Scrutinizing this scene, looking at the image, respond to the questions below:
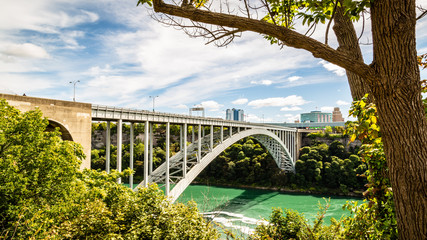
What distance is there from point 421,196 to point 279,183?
33879 millimetres

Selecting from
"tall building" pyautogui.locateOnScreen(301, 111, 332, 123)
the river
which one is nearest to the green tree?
the river

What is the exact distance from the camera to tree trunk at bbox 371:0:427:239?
1859mm

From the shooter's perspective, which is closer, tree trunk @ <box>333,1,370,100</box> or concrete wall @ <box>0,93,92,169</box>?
tree trunk @ <box>333,1,370,100</box>

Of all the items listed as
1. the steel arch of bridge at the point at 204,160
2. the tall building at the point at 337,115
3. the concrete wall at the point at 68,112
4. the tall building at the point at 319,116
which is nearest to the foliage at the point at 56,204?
the steel arch of bridge at the point at 204,160

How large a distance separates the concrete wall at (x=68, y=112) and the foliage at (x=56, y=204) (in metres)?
0.99

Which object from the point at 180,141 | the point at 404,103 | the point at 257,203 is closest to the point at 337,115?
the point at 257,203

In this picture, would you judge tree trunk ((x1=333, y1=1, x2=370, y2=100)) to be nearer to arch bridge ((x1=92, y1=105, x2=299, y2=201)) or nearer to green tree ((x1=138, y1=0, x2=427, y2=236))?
green tree ((x1=138, y1=0, x2=427, y2=236))

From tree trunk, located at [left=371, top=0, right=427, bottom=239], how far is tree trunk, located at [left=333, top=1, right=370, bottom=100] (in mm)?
864

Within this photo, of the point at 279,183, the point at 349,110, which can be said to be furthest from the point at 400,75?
the point at 279,183

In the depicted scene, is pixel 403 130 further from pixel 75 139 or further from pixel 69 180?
pixel 75 139

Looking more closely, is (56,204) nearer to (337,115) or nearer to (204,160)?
(204,160)

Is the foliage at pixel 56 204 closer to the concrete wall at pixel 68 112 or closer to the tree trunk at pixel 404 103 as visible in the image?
the concrete wall at pixel 68 112

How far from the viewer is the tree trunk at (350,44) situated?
9.11 ft

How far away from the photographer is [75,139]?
849 centimetres
